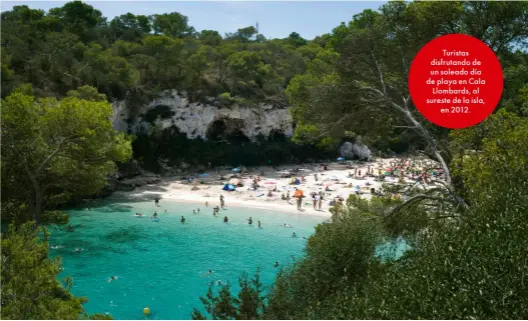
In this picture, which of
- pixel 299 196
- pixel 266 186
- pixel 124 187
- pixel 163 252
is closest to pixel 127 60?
pixel 124 187

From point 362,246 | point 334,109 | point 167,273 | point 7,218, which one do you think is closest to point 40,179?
point 7,218

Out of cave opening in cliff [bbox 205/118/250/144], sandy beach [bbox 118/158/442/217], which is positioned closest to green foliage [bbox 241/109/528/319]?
sandy beach [bbox 118/158/442/217]

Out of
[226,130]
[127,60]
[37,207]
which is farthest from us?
[226,130]

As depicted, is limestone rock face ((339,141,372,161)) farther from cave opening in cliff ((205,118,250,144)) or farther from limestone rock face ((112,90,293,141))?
cave opening in cliff ((205,118,250,144))

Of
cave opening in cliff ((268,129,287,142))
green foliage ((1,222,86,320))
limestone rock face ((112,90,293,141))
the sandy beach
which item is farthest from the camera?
cave opening in cliff ((268,129,287,142))

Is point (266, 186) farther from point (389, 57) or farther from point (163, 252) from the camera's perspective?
point (389, 57)

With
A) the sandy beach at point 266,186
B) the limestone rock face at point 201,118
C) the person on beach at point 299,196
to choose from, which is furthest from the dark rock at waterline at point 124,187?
the person on beach at point 299,196

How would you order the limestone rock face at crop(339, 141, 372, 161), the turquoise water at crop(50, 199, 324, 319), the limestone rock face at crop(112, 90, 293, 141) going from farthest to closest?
the limestone rock face at crop(339, 141, 372, 161)
the limestone rock face at crop(112, 90, 293, 141)
the turquoise water at crop(50, 199, 324, 319)
